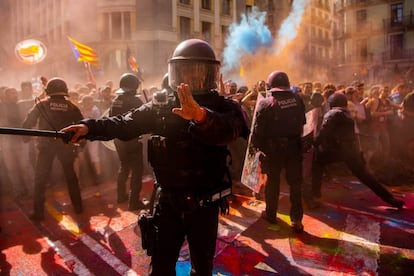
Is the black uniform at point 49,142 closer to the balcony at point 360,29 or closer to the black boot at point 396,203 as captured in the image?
the black boot at point 396,203

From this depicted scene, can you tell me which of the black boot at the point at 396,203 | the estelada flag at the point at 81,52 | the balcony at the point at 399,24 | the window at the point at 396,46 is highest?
the balcony at the point at 399,24

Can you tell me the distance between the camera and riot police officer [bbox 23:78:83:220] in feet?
16.7

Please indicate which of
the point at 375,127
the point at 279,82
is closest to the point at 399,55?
the point at 375,127

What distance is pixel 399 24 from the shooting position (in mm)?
34812

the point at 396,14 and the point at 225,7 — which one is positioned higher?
the point at 225,7

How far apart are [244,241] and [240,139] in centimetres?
279

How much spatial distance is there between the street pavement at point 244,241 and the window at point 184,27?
2568 cm

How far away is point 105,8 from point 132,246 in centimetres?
2678

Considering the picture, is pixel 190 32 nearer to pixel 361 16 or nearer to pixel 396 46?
pixel 361 16

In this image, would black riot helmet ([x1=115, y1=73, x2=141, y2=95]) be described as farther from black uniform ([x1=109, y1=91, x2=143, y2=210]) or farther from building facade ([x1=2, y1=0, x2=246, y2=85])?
building facade ([x1=2, y1=0, x2=246, y2=85])

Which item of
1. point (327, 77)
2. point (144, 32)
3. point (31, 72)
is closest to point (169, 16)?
point (144, 32)

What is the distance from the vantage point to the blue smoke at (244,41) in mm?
29047

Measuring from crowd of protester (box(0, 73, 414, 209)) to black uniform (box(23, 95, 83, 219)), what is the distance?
67cm

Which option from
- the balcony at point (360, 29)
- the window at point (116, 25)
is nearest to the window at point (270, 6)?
the balcony at point (360, 29)
